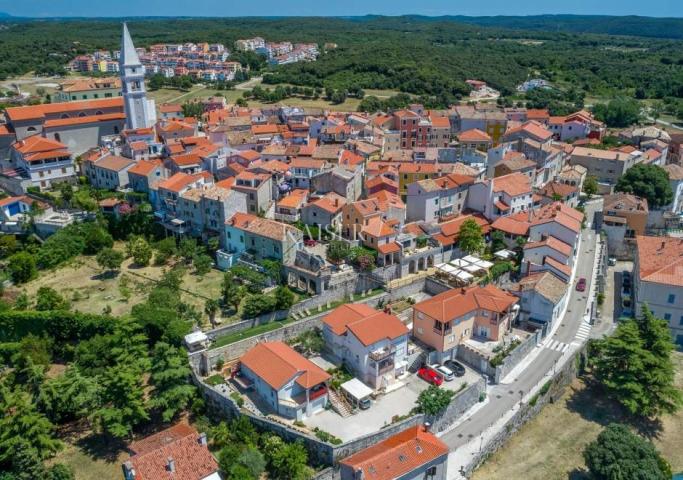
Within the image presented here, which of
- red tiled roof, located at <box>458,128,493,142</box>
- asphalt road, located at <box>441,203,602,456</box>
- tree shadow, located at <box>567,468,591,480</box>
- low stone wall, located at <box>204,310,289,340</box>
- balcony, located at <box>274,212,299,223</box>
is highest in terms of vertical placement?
red tiled roof, located at <box>458,128,493,142</box>

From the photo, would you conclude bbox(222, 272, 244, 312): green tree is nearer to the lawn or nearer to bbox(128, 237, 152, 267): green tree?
bbox(128, 237, 152, 267): green tree

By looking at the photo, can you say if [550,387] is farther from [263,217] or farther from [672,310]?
[263,217]

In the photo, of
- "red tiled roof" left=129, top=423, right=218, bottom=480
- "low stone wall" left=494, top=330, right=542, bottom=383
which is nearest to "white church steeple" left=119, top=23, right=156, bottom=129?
"red tiled roof" left=129, top=423, right=218, bottom=480

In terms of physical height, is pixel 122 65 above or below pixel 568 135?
above

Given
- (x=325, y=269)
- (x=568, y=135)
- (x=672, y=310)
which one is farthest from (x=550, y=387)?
(x=568, y=135)

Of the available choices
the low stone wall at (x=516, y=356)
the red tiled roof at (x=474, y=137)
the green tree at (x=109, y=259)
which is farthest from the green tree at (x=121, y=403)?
the red tiled roof at (x=474, y=137)

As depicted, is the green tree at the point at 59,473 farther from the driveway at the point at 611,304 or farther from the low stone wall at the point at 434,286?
the driveway at the point at 611,304
